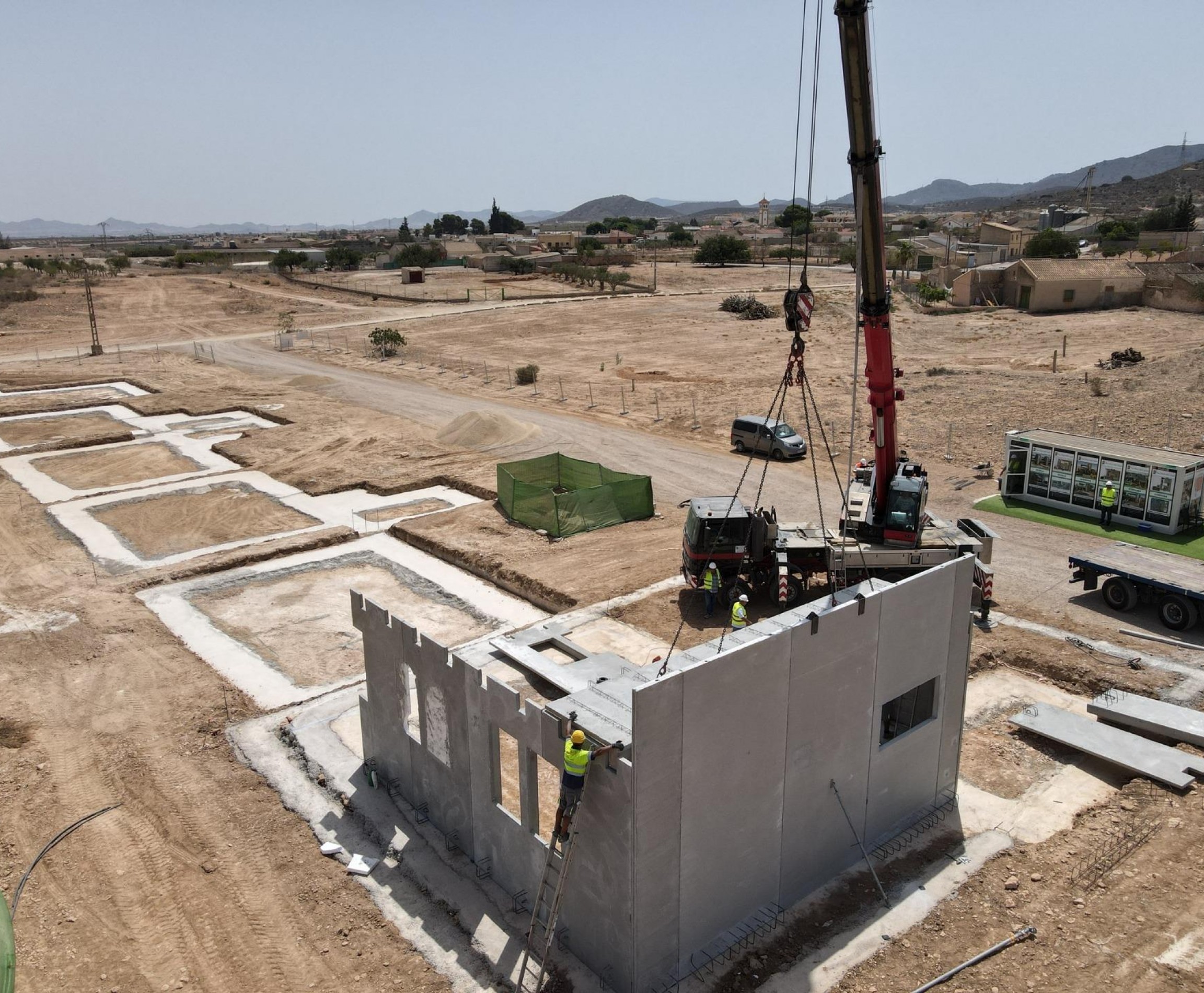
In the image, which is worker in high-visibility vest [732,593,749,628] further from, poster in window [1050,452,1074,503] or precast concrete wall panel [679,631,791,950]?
poster in window [1050,452,1074,503]

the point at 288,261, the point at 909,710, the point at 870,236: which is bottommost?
the point at 909,710

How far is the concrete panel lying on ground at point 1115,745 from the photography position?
13.6m

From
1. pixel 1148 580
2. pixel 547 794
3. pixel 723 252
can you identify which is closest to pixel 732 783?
pixel 547 794

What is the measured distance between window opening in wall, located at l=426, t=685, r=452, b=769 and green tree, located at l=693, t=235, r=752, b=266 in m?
108

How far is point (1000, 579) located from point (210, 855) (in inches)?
685

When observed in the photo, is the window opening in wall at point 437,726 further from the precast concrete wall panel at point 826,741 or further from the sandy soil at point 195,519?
the sandy soil at point 195,519

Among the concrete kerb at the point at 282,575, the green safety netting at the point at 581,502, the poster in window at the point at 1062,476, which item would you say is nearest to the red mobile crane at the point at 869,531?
the concrete kerb at the point at 282,575

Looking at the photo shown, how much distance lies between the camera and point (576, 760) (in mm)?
9203

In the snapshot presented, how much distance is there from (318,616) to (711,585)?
886 cm

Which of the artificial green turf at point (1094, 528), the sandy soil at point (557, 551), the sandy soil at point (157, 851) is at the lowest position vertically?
the sandy soil at point (157, 851)

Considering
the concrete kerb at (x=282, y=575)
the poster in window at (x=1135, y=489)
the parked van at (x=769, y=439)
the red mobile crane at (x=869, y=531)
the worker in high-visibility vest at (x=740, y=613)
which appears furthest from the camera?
the parked van at (x=769, y=439)

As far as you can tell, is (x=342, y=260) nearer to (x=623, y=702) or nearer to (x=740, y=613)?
(x=740, y=613)

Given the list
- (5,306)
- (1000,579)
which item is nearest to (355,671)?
(1000,579)

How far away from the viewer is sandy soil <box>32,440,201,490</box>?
103ft
